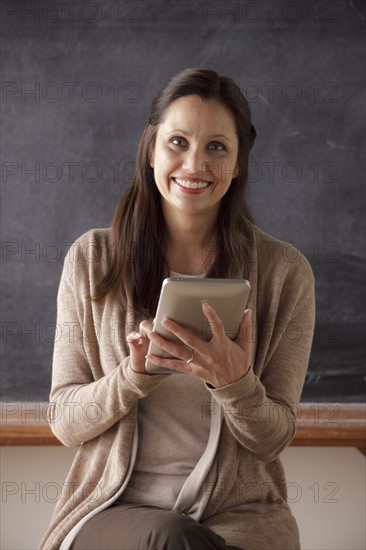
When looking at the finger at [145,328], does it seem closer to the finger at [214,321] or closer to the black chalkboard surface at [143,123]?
the finger at [214,321]

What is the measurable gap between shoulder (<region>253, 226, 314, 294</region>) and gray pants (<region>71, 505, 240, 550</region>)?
50 cm

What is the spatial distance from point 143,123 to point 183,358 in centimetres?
105

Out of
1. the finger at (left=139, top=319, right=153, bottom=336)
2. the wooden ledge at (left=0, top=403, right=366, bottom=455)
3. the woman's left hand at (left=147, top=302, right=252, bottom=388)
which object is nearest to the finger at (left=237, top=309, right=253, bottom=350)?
the woman's left hand at (left=147, top=302, right=252, bottom=388)

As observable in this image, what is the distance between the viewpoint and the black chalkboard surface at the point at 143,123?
2.24 metres

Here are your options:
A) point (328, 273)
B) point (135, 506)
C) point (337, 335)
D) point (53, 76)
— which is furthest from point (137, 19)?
point (135, 506)

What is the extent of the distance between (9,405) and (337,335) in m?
0.88

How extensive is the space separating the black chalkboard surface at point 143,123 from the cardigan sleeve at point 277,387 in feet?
2.02

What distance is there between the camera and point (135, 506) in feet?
4.78

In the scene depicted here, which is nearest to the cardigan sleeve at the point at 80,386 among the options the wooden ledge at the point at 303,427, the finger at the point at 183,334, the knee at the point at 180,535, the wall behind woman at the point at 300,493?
the finger at the point at 183,334

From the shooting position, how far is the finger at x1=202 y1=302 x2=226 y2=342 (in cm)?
131

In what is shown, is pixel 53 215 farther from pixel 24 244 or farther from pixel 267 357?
pixel 267 357

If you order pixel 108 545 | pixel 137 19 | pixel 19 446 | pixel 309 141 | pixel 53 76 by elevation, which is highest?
pixel 137 19

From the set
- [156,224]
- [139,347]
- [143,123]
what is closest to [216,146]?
[156,224]

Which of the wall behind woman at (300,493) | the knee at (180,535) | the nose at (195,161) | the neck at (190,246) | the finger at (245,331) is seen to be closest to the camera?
the knee at (180,535)
